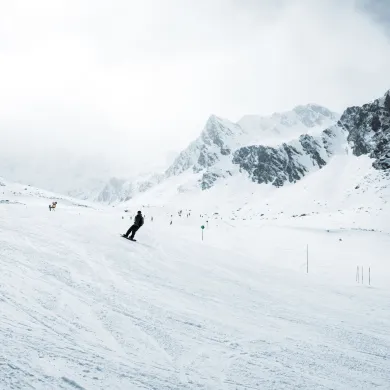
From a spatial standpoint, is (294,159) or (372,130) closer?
(372,130)

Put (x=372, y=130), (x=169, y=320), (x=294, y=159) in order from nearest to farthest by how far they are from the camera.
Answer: (x=169, y=320), (x=372, y=130), (x=294, y=159)

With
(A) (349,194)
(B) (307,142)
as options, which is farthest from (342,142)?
(A) (349,194)

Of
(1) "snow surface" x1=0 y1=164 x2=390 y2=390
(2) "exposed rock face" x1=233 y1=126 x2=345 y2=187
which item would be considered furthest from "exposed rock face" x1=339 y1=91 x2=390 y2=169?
(1) "snow surface" x1=0 y1=164 x2=390 y2=390

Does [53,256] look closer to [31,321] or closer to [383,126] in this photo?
[31,321]

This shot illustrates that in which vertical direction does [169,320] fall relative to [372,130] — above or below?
below

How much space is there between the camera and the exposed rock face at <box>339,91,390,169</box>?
128 meters

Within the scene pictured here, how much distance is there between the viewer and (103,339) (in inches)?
209

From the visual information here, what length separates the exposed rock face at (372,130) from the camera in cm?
12812

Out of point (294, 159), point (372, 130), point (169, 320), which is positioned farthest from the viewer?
point (294, 159)

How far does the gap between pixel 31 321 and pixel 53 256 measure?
16.2ft

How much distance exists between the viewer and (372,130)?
143750 millimetres

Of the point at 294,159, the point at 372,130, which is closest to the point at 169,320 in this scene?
the point at 372,130

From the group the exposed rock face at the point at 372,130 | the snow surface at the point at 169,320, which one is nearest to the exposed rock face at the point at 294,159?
the exposed rock face at the point at 372,130

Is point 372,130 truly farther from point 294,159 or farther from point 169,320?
point 169,320
